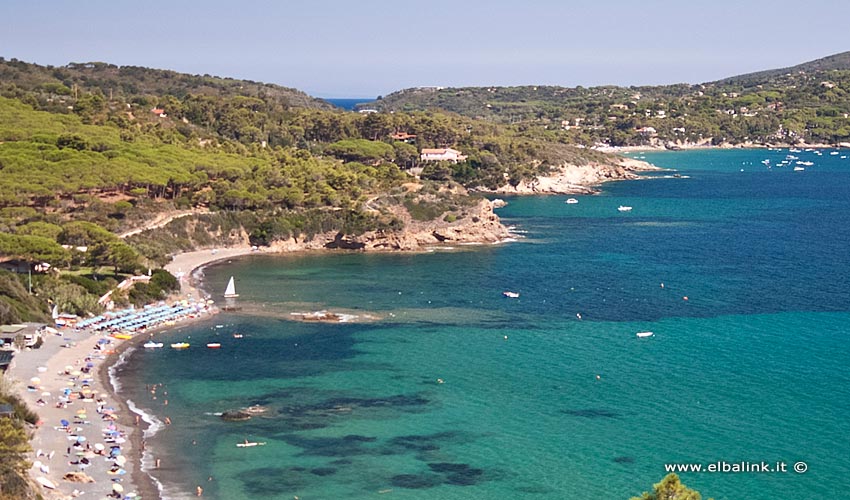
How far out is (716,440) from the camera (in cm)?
3356

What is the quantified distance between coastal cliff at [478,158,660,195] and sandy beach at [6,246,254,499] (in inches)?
3004

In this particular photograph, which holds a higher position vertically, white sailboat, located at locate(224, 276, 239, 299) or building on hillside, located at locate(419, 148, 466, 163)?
building on hillside, located at locate(419, 148, 466, 163)

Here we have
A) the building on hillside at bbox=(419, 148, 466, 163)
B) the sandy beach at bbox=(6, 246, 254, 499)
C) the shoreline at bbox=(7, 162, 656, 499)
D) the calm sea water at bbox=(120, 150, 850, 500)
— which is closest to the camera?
the shoreline at bbox=(7, 162, 656, 499)

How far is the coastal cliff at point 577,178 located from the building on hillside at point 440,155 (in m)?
5.48

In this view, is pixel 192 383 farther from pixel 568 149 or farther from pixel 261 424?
A: pixel 568 149

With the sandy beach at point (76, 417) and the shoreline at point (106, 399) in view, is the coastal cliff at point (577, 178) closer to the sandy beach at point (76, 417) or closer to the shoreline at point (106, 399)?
the shoreline at point (106, 399)

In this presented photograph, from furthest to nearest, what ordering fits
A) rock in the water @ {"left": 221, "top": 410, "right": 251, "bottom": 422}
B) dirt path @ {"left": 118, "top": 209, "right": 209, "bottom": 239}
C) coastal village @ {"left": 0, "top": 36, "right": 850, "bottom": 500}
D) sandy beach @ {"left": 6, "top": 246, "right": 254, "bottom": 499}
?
1. dirt path @ {"left": 118, "top": 209, "right": 209, "bottom": 239}
2. rock in the water @ {"left": 221, "top": 410, "right": 251, "bottom": 422}
3. coastal village @ {"left": 0, "top": 36, "right": 850, "bottom": 500}
4. sandy beach @ {"left": 6, "top": 246, "right": 254, "bottom": 499}

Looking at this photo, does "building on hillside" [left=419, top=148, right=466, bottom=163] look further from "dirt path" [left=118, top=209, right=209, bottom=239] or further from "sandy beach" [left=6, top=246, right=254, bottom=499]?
"sandy beach" [left=6, top=246, right=254, bottom=499]

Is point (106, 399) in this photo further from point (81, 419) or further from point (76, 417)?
point (81, 419)

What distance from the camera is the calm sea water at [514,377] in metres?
30.9

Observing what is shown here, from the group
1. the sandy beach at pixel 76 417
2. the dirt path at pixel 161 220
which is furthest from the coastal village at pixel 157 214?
the dirt path at pixel 161 220

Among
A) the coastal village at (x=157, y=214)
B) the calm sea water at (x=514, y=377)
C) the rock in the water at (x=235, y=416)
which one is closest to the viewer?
the calm sea water at (x=514, y=377)

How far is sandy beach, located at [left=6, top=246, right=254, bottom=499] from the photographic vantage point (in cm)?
2927

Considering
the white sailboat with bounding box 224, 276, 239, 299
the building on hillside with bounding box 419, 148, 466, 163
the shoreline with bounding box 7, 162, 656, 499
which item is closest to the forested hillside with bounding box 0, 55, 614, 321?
the building on hillside with bounding box 419, 148, 466, 163
